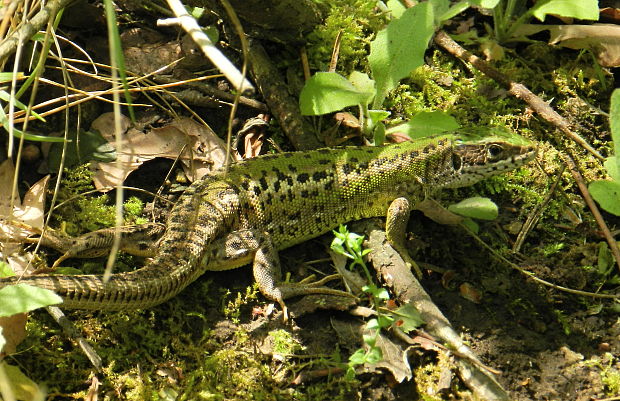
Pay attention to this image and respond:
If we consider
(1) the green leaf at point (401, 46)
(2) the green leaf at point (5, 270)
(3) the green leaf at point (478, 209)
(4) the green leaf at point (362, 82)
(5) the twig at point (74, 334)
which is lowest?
(5) the twig at point (74, 334)

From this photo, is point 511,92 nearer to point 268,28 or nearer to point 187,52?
point 268,28

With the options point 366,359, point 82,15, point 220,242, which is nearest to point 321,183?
point 220,242

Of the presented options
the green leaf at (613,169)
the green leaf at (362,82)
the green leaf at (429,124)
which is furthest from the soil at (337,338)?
the green leaf at (362,82)

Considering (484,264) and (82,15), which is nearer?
(484,264)

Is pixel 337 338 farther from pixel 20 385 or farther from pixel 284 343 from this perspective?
pixel 20 385

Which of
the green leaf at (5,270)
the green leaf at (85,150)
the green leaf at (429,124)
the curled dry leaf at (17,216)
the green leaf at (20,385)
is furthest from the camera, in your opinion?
the green leaf at (429,124)

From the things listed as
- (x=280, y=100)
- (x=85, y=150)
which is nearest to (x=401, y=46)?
(x=280, y=100)

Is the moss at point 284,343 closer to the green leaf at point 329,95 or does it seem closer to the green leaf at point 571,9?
the green leaf at point 329,95
